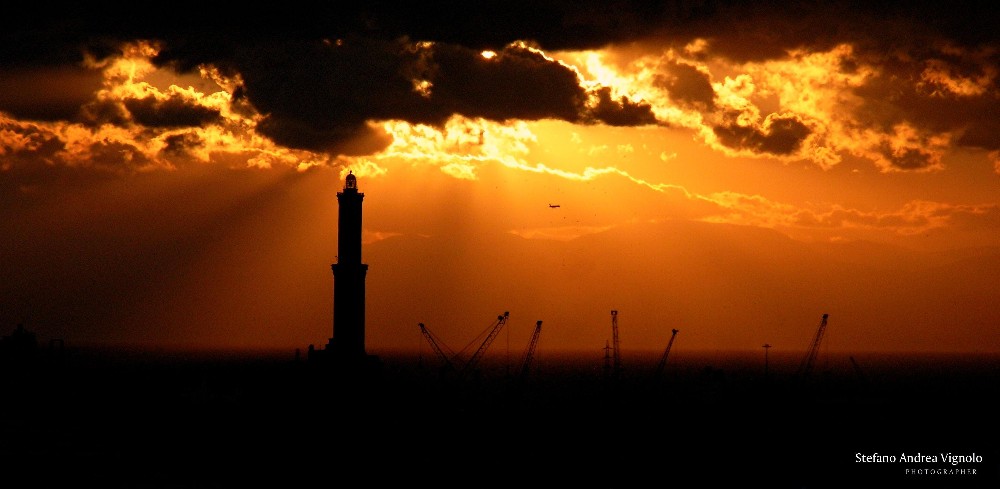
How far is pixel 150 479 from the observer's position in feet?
530

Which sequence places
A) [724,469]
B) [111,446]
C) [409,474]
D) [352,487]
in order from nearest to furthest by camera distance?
[352,487] → [409,474] → [724,469] → [111,446]

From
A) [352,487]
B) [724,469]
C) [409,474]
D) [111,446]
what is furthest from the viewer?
[111,446]

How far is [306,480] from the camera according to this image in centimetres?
16062

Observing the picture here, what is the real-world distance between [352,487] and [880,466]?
84354mm

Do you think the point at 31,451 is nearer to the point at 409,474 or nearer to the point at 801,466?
the point at 409,474

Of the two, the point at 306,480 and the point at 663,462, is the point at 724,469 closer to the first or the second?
the point at 663,462

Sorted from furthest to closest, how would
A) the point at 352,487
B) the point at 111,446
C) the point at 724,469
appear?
the point at 111,446 < the point at 724,469 < the point at 352,487

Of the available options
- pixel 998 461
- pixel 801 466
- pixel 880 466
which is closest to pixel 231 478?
pixel 801 466

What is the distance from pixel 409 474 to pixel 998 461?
94633 millimetres

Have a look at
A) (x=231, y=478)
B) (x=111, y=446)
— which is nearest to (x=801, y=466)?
(x=231, y=478)

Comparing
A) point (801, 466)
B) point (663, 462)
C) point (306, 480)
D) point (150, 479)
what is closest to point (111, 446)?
point (150, 479)

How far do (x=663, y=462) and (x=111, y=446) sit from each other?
90.5 m

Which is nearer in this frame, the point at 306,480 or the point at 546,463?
the point at 306,480

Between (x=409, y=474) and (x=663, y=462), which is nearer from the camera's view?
(x=409, y=474)
